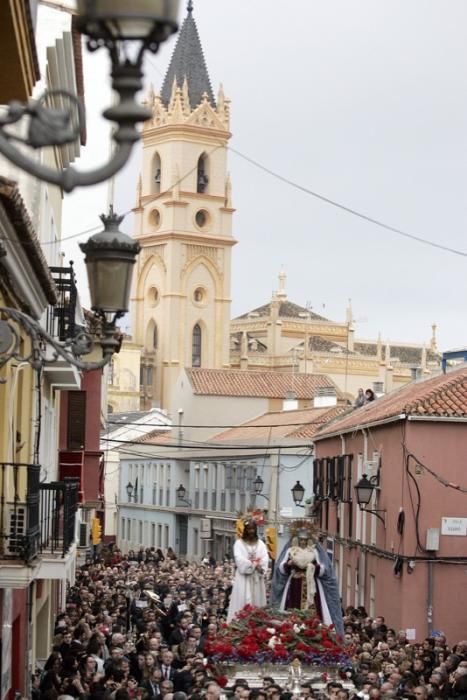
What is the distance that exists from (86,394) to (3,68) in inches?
1059

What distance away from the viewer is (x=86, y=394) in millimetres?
37719

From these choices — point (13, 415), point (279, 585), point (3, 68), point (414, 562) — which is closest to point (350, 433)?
point (414, 562)

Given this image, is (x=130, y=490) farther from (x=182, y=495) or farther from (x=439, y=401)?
(x=439, y=401)

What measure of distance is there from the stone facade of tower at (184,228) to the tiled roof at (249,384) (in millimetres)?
44449

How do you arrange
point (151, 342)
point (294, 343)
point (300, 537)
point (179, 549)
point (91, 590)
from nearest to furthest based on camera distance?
point (300, 537), point (91, 590), point (179, 549), point (151, 342), point (294, 343)

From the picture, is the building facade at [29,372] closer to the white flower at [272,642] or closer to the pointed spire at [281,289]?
the white flower at [272,642]

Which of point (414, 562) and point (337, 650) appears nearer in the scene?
point (337, 650)

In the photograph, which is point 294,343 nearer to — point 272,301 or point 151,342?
point 272,301

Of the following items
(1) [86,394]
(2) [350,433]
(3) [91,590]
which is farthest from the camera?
(2) [350,433]

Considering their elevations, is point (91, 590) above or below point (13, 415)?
below

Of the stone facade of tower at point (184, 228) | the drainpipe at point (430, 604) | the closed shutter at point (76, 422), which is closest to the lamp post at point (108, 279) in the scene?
the drainpipe at point (430, 604)

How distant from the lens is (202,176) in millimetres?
133875

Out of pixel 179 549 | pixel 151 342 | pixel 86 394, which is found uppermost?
pixel 151 342

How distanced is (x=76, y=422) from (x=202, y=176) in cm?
9885
